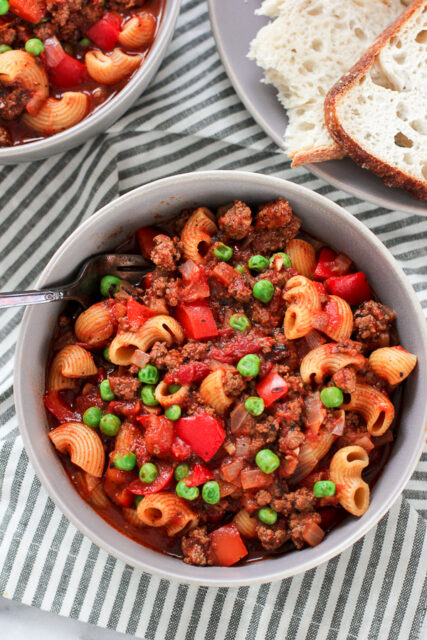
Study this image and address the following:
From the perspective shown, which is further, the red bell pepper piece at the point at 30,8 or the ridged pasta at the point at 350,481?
the red bell pepper piece at the point at 30,8

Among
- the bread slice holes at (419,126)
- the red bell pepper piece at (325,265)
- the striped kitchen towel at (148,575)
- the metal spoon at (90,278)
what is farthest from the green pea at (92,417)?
the bread slice holes at (419,126)

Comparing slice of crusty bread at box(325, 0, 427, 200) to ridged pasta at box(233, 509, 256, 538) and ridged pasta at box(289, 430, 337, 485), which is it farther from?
ridged pasta at box(233, 509, 256, 538)

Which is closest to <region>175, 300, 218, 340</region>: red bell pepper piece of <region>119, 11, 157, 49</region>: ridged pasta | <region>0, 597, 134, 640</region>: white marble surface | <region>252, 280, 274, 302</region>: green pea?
<region>252, 280, 274, 302</region>: green pea

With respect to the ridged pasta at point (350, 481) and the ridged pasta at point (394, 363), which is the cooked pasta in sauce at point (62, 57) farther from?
the ridged pasta at point (350, 481)

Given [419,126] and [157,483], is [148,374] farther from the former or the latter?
[419,126]

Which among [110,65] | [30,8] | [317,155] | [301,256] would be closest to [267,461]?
[301,256]

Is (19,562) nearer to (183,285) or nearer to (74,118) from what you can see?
(183,285)
